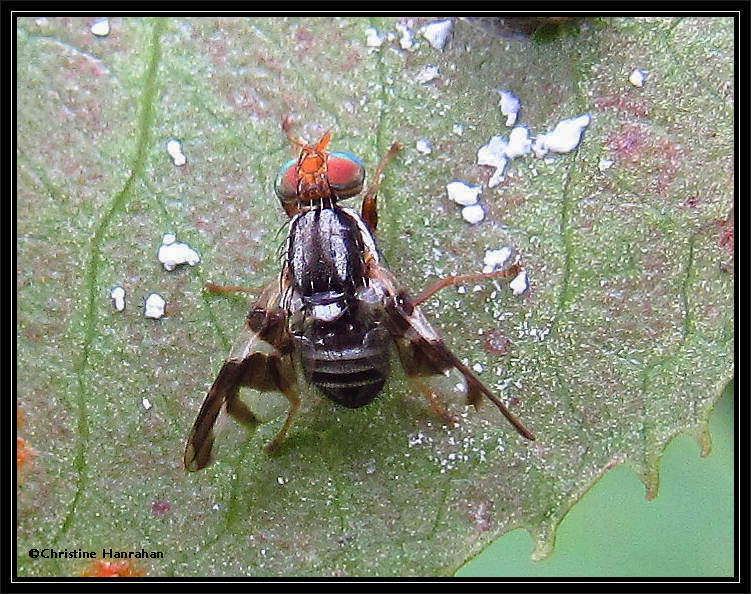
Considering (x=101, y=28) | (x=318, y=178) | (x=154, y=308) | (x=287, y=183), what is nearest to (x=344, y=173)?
(x=318, y=178)

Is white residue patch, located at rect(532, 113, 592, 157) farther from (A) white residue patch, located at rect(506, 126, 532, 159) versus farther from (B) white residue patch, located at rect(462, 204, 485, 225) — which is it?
(B) white residue patch, located at rect(462, 204, 485, 225)

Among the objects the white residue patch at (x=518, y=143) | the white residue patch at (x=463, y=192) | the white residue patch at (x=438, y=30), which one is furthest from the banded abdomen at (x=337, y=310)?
the white residue patch at (x=438, y=30)

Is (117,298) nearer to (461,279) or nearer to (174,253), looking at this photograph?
(174,253)

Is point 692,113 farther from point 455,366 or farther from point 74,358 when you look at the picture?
point 74,358

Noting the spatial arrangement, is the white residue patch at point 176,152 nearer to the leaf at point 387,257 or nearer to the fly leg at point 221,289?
the leaf at point 387,257

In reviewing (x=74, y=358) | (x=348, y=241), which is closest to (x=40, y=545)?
(x=74, y=358)

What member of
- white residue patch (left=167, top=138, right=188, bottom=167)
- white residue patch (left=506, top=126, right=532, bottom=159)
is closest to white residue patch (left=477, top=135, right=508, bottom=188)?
white residue patch (left=506, top=126, right=532, bottom=159)
